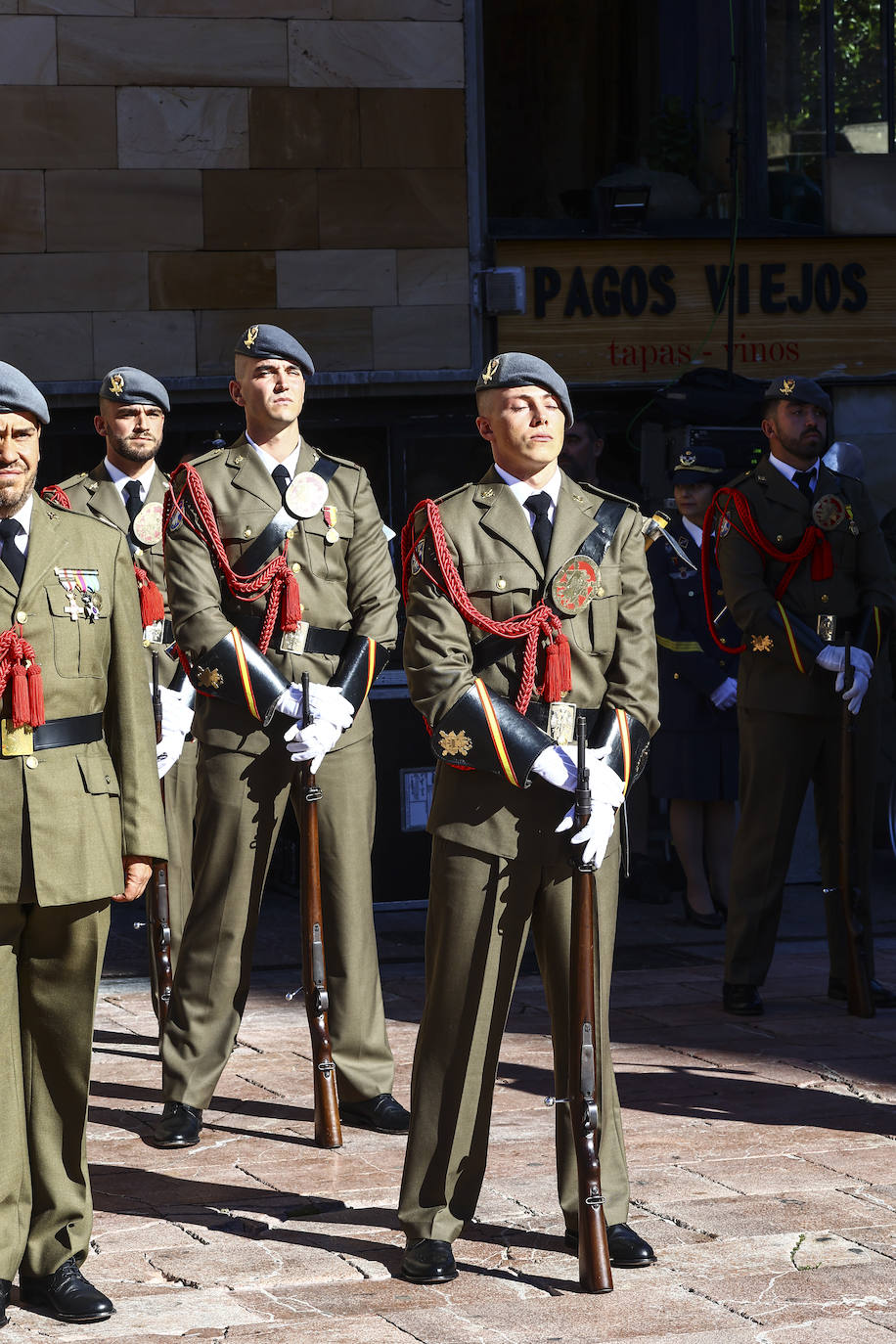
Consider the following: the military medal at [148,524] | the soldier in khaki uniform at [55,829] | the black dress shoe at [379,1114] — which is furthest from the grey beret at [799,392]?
the soldier in khaki uniform at [55,829]

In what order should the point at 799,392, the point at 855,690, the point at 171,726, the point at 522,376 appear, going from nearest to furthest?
the point at 522,376 → the point at 171,726 → the point at 855,690 → the point at 799,392

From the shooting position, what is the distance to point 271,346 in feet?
19.6

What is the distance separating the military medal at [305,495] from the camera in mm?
6051

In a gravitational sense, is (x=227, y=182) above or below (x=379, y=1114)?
above

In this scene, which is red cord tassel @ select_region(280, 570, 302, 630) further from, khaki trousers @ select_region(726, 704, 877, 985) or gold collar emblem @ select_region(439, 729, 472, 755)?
khaki trousers @ select_region(726, 704, 877, 985)

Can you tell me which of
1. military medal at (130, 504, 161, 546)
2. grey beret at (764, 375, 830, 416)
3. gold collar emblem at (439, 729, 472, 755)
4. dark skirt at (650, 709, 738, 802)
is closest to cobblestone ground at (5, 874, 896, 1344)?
gold collar emblem at (439, 729, 472, 755)

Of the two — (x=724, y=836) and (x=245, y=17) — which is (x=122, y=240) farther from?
(x=724, y=836)

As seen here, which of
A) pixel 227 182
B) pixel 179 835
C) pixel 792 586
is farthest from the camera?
pixel 227 182

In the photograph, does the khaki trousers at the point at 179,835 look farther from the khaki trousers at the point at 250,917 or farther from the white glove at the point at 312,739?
the white glove at the point at 312,739

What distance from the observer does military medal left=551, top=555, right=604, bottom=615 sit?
468 cm

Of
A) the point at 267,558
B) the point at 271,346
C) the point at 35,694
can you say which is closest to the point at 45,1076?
the point at 35,694

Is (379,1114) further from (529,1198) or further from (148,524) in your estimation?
(148,524)

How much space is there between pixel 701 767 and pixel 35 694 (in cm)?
522

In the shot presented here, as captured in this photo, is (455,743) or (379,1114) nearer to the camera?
(455,743)
